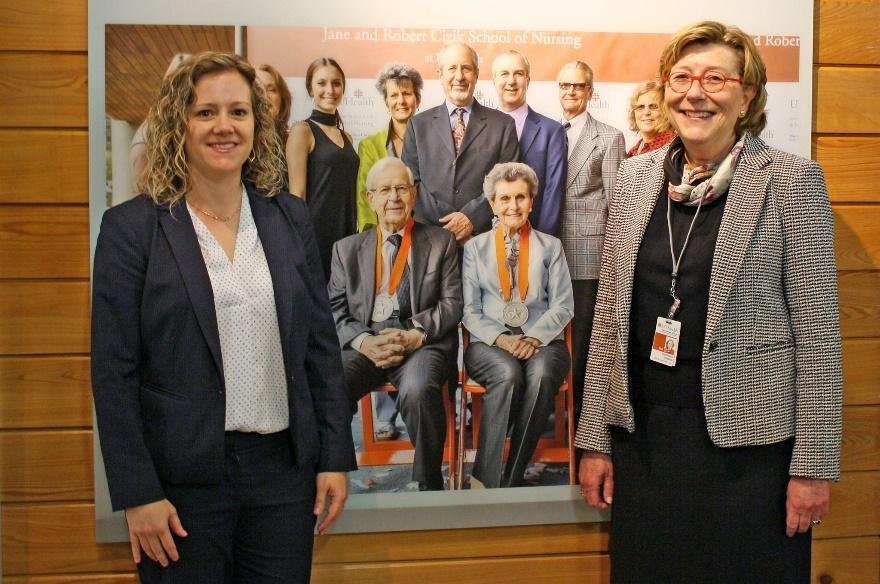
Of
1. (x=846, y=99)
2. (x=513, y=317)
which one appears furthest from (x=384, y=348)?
(x=846, y=99)

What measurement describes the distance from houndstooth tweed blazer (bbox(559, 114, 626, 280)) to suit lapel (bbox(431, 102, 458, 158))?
341 millimetres

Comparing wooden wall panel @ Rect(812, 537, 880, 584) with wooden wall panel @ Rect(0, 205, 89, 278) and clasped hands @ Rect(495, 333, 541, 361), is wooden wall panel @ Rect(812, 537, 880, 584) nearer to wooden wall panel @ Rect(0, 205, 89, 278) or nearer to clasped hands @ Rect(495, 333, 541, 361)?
clasped hands @ Rect(495, 333, 541, 361)

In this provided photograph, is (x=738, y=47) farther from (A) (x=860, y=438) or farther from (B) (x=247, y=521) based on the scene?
(B) (x=247, y=521)

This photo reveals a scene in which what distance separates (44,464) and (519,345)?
4.33 ft

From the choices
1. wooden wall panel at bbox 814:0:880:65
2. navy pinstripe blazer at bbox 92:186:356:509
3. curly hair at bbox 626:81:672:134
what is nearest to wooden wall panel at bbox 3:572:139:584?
navy pinstripe blazer at bbox 92:186:356:509

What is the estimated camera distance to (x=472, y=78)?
A: 7.03 feet

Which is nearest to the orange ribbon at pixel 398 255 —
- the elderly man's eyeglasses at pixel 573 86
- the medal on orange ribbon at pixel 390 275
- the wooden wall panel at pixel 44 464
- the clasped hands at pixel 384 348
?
the medal on orange ribbon at pixel 390 275

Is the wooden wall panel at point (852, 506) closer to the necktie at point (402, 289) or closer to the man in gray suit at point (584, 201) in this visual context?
the man in gray suit at point (584, 201)

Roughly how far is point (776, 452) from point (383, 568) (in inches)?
43.4

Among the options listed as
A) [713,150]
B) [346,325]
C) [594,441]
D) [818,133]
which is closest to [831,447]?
[594,441]

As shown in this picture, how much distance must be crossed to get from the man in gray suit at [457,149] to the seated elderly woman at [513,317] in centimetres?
4

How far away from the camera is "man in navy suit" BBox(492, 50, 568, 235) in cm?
216

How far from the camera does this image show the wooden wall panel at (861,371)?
2.29 meters

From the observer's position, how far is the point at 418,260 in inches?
84.9
